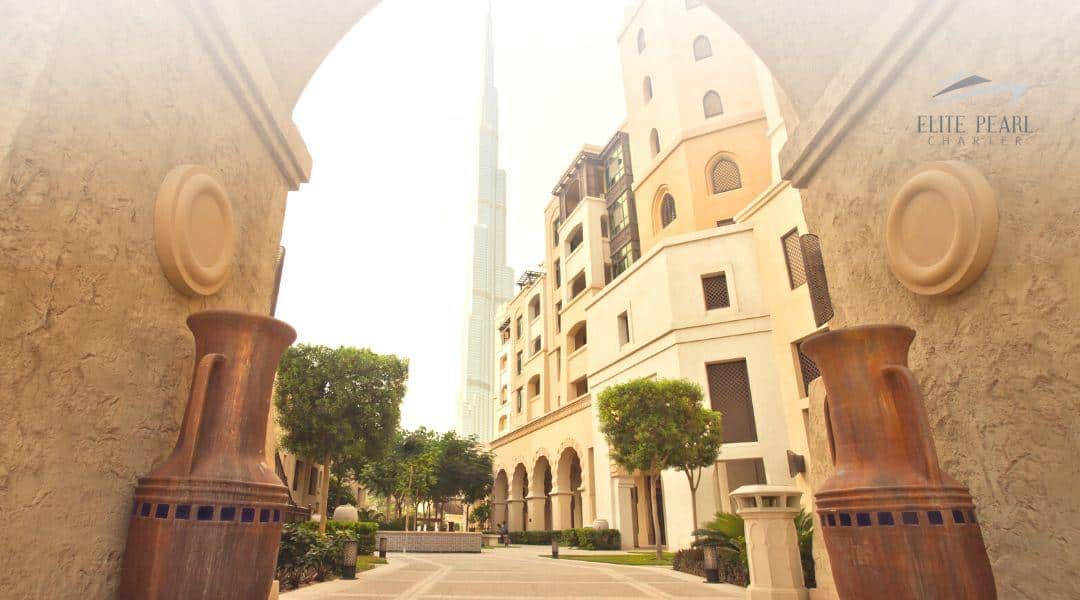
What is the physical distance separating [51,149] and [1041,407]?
445 centimetres

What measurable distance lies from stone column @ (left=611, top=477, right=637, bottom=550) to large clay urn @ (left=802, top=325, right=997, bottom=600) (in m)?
20.1

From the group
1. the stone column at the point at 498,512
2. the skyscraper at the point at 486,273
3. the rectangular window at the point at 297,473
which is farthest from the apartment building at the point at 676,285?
the skyscraper at the point at 486,273

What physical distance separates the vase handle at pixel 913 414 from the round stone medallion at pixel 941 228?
26.2 inches

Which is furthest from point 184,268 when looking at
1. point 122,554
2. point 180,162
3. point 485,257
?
point 485,257

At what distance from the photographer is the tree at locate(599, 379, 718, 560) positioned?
14695 millimetres

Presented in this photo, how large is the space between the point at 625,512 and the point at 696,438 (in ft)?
26.6

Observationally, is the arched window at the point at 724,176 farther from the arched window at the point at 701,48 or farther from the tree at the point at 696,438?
Result: the tree at the point at 696,438

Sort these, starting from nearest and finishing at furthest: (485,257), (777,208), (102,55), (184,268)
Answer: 1. (102,55)
2. (184,268)
3. (777,208)
4. (485,257)

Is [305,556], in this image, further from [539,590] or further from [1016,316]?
[1016,316]

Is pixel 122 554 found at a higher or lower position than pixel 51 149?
lower

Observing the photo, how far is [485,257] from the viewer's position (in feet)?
429

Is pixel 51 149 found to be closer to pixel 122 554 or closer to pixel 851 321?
pixel 122 554

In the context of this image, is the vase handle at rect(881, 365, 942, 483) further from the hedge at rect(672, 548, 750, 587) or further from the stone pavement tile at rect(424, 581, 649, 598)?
the hedge at rect(672, 548, 750, 587)

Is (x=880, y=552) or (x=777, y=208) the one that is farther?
(x=777, y=208)
